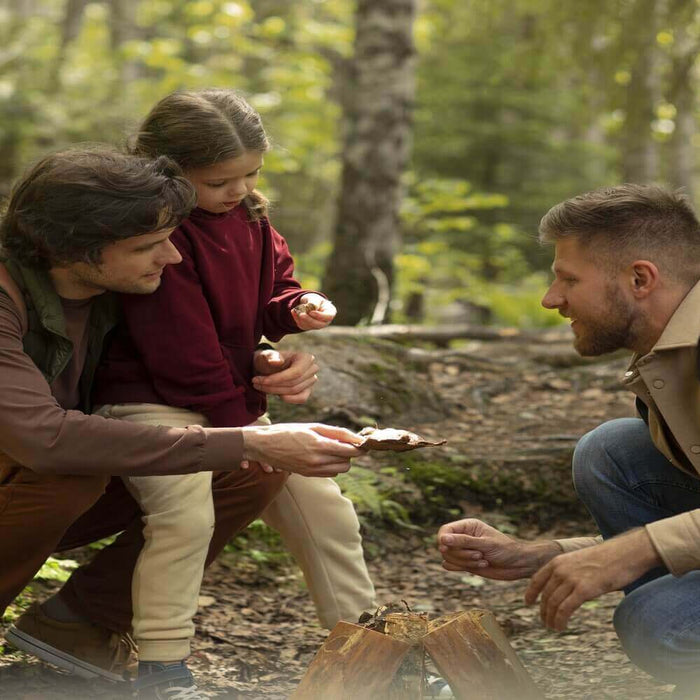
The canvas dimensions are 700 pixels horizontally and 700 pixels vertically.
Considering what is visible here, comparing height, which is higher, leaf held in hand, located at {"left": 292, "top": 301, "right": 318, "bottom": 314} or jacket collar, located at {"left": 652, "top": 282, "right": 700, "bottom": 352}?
jacket collar, located at {"left": 652, "top": 282, "right": 700, "bottom": 352}

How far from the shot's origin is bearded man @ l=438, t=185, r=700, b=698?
2.39 metres

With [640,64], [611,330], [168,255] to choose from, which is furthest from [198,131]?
[640,64]

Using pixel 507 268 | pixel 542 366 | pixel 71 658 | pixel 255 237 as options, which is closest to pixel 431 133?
pixel 507 268

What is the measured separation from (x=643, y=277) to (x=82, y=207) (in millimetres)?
1613

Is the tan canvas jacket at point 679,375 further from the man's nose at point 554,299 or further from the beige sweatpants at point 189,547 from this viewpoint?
the beige sweatpants at point 189,547

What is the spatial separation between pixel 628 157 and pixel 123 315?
32.9 ft

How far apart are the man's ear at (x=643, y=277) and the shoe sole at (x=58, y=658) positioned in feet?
6.55

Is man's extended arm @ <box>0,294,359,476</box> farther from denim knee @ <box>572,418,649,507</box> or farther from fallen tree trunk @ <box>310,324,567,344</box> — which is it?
fallen tree trunk @ <box>310,324,567,344</box>

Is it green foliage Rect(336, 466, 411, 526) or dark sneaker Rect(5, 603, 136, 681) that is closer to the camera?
dark sneaker Rect(5, 603, 136, 681)

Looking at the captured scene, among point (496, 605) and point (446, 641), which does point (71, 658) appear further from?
point (496, 605)

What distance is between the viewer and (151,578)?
2834mm

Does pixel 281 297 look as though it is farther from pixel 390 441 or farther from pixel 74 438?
pixel 74 438

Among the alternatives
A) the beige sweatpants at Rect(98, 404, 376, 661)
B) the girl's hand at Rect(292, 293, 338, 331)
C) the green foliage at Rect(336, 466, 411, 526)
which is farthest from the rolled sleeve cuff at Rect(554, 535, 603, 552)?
the green foliage at Rect(336, 466, 411, 526)

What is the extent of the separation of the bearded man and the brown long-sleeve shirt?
74 cm
